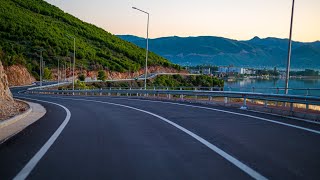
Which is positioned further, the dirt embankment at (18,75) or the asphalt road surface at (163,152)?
the dirt embankment at (18,75)

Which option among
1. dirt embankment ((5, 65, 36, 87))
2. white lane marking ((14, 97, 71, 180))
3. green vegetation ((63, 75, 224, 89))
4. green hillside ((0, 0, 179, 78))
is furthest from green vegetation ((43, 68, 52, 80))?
white lane marking ((14, 97, 71, 180))

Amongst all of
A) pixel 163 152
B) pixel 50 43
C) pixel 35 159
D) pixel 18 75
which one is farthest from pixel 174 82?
pixel 35 159

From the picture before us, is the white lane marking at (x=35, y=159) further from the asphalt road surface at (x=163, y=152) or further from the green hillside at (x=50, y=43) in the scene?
the green hillside at (x=50, y=43)

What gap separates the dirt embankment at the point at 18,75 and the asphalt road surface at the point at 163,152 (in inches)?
3702

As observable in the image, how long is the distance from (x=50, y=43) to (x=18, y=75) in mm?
28115

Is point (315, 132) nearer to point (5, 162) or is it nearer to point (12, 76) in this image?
point (5, 162)

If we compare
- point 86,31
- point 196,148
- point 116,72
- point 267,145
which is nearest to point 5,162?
point 196,148

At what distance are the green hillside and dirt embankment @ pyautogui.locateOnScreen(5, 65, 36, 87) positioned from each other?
158 centimetres

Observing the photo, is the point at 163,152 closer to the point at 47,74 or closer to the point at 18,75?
the point at 18,75

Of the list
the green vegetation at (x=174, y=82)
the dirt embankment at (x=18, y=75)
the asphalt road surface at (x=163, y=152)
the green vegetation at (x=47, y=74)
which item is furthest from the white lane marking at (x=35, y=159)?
the green vegetation at (x=47, y=74)

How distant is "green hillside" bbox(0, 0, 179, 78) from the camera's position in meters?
117

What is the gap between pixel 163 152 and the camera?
835cm

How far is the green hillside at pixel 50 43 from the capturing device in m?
117

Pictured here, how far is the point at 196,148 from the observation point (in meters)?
8.83
